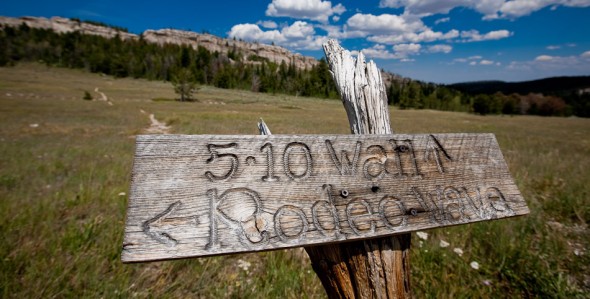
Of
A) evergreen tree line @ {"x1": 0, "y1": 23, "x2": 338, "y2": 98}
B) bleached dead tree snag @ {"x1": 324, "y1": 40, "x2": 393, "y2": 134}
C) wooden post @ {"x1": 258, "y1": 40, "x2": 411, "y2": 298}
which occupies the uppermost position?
evergreen tree line @ {"x1": 0, "y1": 23, "x2": 338, "y2": 98}

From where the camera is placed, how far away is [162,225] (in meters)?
0.97

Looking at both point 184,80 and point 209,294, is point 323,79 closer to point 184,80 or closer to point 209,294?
point 184,80

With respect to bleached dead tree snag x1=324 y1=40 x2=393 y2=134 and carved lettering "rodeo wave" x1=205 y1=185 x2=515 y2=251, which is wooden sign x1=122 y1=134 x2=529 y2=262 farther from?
bleached dead tree snag x1=324 y1=40 x2=393 y2=134

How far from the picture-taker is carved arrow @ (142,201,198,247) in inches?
37.7

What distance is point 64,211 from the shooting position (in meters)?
3.52

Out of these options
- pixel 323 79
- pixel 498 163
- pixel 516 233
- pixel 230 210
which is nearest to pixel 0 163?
pixel 230 210

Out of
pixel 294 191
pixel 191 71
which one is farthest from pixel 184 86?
pixel 294 191

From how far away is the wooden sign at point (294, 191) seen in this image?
39.3 inches

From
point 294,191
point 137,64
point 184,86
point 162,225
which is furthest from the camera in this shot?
point 137,64

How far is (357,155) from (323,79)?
90182 millimetres

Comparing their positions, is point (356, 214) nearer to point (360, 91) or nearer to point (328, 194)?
point (328, 194)

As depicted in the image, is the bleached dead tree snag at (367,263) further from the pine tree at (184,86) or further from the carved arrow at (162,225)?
the pine tree at (184,86)

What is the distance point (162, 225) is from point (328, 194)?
26.0 inches

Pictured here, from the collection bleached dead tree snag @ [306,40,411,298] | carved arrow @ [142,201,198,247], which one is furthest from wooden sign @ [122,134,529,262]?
bleached dead tree snag @ [306,40,411,298]
